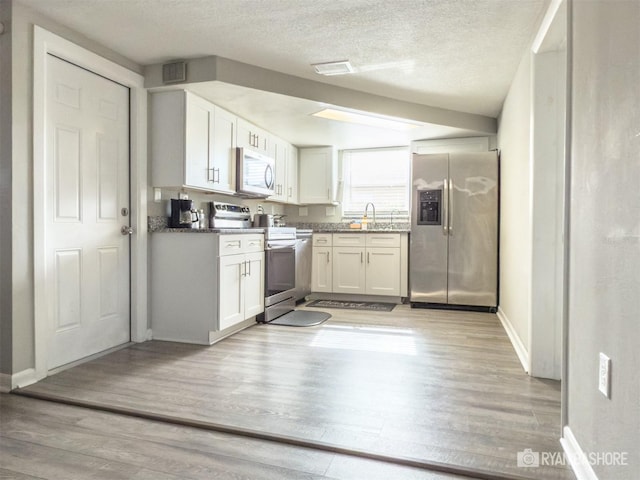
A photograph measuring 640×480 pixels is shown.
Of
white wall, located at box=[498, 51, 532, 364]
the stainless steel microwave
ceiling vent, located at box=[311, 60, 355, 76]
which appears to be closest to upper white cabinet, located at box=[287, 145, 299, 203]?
the stainless steel microwave

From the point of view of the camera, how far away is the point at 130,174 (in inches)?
126

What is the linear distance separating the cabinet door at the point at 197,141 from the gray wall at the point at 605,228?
2652 millimetres

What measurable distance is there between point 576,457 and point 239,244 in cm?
266

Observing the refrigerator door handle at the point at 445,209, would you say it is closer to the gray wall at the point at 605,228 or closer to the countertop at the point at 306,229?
the countertop at the point at 306,229

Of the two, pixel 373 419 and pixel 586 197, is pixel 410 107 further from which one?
pixel 373 419

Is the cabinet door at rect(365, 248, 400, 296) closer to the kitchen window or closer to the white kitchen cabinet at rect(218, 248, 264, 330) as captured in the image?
the kitchen window

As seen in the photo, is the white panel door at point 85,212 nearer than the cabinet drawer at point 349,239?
Yes

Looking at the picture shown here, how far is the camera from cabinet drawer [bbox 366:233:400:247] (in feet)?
16.3

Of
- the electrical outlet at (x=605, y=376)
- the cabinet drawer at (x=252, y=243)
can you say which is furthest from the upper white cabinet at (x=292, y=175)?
the electrical outlet at (x=605, y=376)

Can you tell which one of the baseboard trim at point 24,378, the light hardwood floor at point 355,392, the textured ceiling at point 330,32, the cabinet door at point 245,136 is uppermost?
the textured ceiling at point 330,32

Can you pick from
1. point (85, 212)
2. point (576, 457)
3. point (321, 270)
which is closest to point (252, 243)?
point (85, 212)

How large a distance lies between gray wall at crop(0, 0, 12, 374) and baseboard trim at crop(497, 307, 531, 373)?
3108 millimetres

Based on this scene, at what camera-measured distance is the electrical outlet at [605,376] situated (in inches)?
→ 50.1

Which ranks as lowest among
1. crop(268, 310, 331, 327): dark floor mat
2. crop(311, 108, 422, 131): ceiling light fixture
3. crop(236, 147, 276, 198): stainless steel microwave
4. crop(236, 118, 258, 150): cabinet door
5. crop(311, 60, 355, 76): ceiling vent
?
crop(268, 310, 331, 327): dark floor mat
